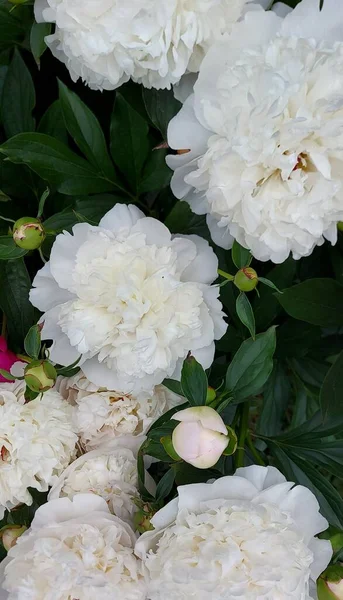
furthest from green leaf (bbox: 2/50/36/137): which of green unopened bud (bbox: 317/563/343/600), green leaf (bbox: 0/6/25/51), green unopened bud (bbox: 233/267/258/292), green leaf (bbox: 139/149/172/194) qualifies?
green unopened bud (bbox: 317/563/343/600)

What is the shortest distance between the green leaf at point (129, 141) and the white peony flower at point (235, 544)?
1.28 ft

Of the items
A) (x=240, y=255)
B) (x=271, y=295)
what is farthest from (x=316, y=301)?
(x=240, y=255)

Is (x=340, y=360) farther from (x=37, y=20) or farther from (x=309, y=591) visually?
(x=37, y=20)

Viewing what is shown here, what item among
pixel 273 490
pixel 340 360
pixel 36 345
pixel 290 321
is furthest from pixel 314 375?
pixel 36 345

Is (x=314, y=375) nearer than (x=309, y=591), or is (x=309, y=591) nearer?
(x=309, y=591)

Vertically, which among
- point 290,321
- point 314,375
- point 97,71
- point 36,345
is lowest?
point 314,375

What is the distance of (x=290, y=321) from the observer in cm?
87

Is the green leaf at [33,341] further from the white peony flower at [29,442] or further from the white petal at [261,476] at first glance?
the white petal at [261,476]

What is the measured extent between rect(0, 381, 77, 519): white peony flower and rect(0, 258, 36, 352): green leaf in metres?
0.09

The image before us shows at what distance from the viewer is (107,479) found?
2.12ft

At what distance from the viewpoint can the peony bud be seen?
55 cm

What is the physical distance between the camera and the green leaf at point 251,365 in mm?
649

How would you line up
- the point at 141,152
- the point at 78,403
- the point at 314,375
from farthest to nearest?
the point at 314,375
the point at 141,152
the point at 78,403

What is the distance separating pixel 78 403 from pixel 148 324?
0.45ft
